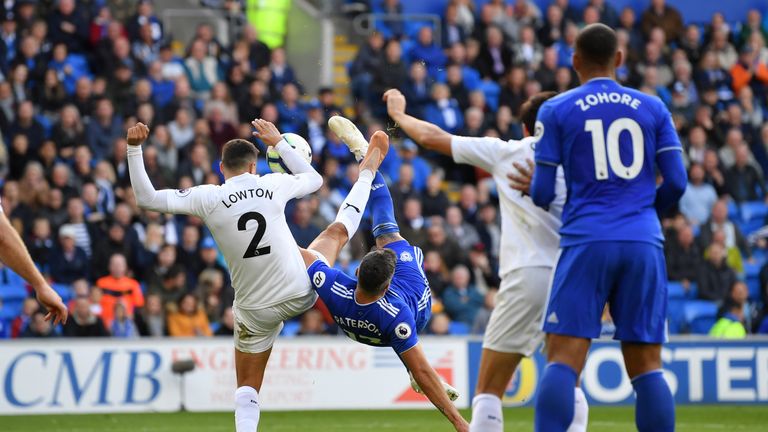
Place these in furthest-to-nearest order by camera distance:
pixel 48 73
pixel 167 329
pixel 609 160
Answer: pixel 48 73, pixel 167 329, pixel 609 160

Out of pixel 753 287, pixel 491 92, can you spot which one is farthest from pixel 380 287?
pixel 753 287

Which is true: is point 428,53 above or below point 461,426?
above

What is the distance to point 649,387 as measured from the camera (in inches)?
260

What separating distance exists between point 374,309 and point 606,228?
2.82 metres

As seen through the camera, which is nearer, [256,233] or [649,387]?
[649,387]

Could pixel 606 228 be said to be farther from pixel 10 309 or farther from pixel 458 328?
pixel 10 309

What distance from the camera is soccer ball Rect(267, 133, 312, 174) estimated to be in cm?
983

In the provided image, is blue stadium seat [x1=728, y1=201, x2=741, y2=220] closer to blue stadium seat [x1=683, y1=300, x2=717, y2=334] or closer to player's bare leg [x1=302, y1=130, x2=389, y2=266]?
blue stadium seat [x1=683, y1=300, x2=717, y2=334]

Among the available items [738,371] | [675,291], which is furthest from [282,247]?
[675,291]

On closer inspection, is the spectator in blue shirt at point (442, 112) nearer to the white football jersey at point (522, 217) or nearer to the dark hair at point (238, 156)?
the dark hair at point (238, 156)

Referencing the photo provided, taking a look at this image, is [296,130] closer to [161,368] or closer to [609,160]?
[161,368]

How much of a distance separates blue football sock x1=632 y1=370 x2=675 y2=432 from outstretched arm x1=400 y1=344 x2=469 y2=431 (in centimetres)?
232

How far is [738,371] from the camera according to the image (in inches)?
627

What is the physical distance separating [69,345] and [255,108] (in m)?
5.08
